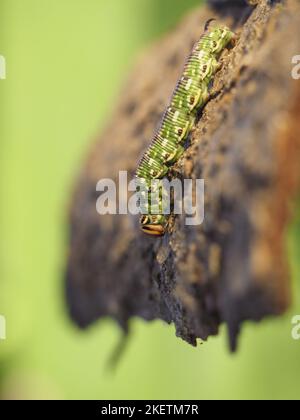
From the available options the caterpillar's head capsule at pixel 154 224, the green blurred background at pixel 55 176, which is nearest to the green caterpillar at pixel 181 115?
the caterpillar's head capsule at pixel 154 224

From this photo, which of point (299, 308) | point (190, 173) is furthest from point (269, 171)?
point (299, 308)

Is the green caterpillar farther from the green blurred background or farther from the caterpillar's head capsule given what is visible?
the green blurred background

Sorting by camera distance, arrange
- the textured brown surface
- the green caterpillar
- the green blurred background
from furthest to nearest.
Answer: the green blurred background → the green caterpillar → the textured brown surface

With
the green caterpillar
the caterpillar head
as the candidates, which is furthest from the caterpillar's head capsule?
the caterpillar head

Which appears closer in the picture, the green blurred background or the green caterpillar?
the green caterpillar

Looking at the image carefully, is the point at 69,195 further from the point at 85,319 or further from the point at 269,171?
the point at 269,171

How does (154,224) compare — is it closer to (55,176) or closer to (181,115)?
(181,115)

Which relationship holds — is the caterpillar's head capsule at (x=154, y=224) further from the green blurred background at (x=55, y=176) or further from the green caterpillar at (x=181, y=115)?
the green blurred background at (x=55, y=176)
